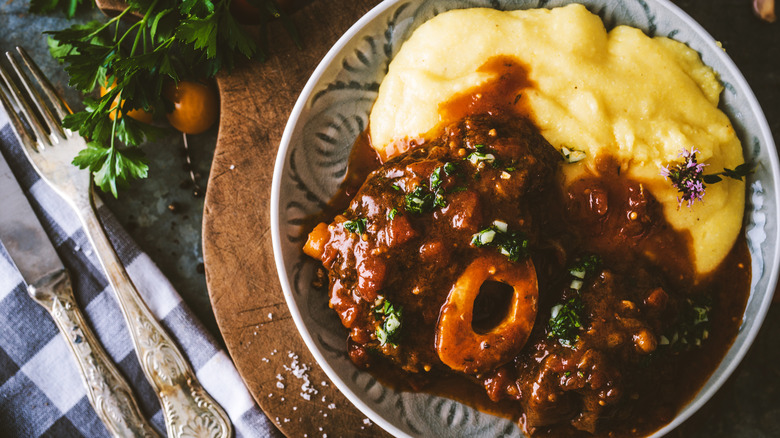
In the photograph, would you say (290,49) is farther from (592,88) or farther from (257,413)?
(257,413)

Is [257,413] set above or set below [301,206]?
below

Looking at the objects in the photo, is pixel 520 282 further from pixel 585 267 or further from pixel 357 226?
pixel 357 226

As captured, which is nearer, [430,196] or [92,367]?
[430,196]

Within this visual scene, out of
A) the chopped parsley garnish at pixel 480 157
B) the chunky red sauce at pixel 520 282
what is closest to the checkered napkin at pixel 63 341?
the chunky red sauce at pixel 520 282

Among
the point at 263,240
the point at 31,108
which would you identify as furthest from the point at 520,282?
the point at 31,108

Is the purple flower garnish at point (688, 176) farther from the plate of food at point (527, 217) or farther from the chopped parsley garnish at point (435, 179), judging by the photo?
the chopped parsley garnish at point (435, 179)

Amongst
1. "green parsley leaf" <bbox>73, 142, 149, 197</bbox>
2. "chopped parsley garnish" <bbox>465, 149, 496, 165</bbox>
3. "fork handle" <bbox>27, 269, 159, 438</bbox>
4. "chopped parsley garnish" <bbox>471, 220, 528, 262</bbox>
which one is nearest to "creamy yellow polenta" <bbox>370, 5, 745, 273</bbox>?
"chopped parsley garnish" <bbox>465, 149, 496, 165</bbox>

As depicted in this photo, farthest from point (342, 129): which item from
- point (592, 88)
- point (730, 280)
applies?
point (730, 280)
